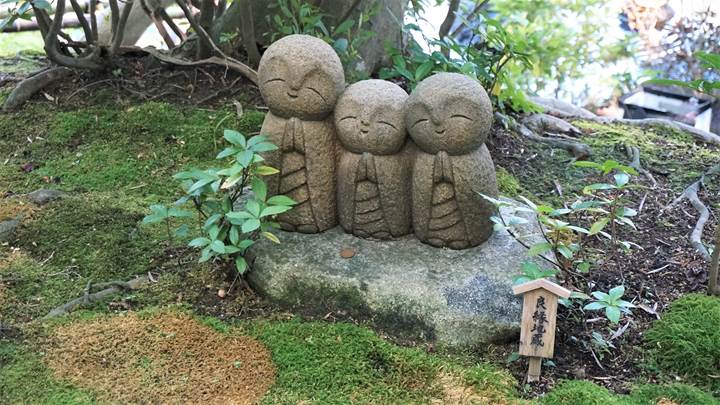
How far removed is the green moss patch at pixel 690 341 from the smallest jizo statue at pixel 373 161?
45.1 inches

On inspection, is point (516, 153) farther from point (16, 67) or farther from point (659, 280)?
point (16, 67)

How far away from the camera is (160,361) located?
2715mm

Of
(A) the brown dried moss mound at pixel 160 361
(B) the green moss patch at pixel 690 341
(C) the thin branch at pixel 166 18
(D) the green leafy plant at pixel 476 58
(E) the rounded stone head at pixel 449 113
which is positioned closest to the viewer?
(A) the brown dried moss mound at pixel 160 361

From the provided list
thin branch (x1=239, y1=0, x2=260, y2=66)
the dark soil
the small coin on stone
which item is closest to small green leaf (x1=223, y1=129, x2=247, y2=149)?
the small coin on stone

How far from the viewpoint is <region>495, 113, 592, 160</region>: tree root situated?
4566 millimetres

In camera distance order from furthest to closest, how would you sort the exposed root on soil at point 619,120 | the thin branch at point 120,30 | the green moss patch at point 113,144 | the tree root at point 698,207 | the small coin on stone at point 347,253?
1. the exposed root on soil at point 619,120
2. the thin branch at point 120,30
3. the green moss patch at point 113,144
4. the tree root at point 698,207
5. the small coin on stone at point 347,253

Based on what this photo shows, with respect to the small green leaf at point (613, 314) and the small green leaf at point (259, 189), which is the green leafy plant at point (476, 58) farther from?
the small green leaf at point (613, 314)

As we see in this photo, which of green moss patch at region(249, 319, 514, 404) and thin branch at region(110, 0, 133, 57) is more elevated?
thin branch at region(110, 0, 133, 57)

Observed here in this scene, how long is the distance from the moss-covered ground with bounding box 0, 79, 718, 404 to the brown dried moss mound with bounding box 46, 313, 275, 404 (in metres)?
0.04

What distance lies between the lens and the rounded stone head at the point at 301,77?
9.79 ft

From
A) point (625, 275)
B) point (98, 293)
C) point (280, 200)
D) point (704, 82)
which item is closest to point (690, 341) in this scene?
point (625, 275)

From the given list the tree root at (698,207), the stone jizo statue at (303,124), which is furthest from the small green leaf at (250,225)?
the tree root at (698,207)

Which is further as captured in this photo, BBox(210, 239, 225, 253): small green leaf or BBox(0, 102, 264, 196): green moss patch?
BBox(0, 102, 264, 196): green moss patch

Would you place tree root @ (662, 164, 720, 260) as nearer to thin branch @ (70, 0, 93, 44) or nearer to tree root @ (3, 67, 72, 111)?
thin branch @ (70, 0, 93, 44)
